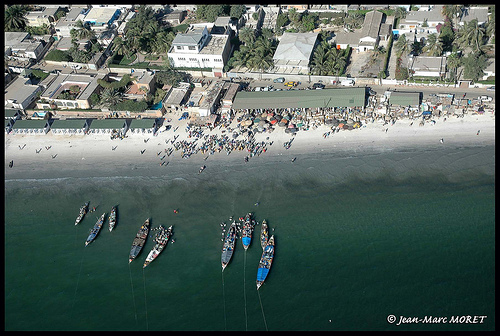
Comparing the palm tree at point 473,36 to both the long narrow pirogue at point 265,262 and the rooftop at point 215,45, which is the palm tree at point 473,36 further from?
the long narrow pirogue at point 265,262

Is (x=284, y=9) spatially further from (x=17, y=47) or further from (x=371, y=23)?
(x=17, y=47)

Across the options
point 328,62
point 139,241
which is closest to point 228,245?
point 139,241

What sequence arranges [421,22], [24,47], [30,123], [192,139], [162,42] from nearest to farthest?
[192,139], [30,123], [421,22], [162,42], [24,47]

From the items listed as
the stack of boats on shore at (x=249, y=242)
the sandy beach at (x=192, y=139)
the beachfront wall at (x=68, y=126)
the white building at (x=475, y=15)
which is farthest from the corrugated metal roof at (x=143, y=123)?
the white building at (x=475, y=15)

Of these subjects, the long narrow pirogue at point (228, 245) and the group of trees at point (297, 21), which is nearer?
the long narrow pirogue at point (228, 245)

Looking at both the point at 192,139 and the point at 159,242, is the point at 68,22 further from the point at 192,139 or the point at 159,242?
the point at 159,242

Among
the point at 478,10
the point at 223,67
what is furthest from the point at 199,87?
the point at 478,10
